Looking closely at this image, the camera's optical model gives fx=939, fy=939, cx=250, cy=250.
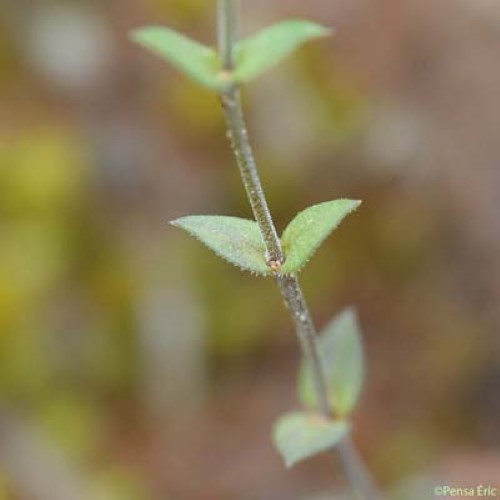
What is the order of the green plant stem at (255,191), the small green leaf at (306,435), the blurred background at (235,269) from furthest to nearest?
the blurred background at (235,269) < the small green leaf at (306,435) < the green plant stem at (255,191)

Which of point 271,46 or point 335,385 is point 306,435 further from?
point 271,46

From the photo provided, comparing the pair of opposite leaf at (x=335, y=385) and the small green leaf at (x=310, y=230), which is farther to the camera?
the pair of opposite leaf at (x=335, y=385)

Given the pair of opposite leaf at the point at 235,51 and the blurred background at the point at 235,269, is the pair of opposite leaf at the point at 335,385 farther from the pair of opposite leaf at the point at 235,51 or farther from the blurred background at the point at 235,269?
the blurred background at the point at 235,269

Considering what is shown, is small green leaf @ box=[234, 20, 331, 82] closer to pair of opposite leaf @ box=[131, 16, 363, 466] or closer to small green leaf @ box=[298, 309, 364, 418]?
pair of opposite leaf @ box=[131, 16, 363, 466]

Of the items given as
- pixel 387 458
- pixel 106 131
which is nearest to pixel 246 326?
pixel 387 458

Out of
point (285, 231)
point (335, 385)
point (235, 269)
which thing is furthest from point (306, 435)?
point (235, 269)

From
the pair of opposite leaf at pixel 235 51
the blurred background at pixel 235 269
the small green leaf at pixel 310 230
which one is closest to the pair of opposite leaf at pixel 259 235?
the small green leaf at pixel 310 230

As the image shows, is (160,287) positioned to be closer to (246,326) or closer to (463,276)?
(246,326)
